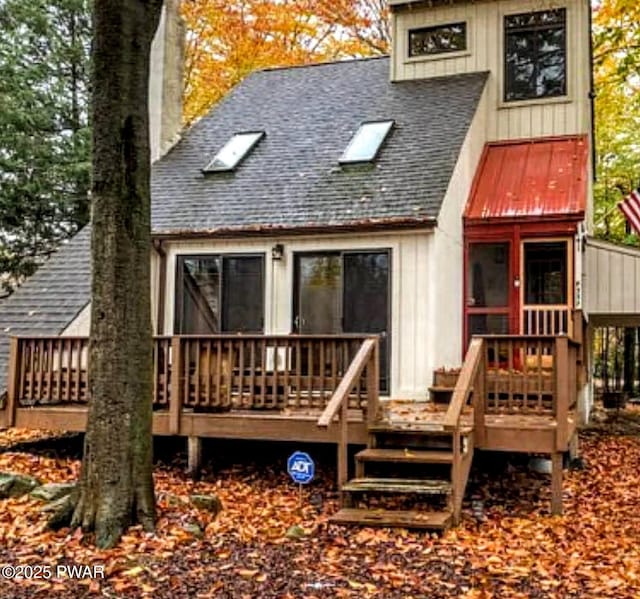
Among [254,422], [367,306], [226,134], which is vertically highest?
[226,134]

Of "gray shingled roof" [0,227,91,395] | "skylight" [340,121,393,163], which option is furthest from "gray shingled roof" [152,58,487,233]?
"gray shingled roof" [0,227,91,395]

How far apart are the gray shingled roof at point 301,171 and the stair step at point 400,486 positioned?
3.88 m

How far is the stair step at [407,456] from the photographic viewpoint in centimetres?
655

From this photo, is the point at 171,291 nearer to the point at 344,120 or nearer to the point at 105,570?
the point at 344,120

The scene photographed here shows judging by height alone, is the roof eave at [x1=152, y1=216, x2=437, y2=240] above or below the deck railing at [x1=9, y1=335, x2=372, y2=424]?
above

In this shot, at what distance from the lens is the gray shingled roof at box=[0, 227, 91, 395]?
9766mm

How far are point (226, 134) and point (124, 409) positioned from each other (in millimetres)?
8227

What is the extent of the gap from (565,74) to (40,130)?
11.4 meters

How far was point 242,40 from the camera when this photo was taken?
19.2m

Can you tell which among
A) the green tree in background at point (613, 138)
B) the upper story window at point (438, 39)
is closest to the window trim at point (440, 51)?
the upper story window at point (438, 39)

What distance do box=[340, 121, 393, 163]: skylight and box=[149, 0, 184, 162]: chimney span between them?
366 cm

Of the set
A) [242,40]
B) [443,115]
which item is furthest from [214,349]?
[242,40]

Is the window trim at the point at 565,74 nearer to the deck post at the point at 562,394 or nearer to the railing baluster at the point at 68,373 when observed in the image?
the deck post at the point at 562,394

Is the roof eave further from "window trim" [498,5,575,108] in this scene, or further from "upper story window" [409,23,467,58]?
"upper story window" [409,23,467,58]
